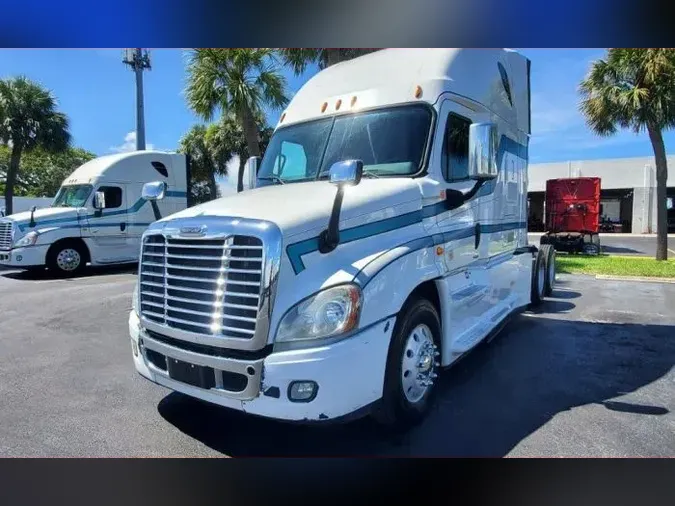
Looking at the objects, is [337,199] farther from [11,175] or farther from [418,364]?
[11,175]

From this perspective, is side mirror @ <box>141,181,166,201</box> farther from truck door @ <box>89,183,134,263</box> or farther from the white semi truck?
truck door @ <box>89,183,134,263</box>

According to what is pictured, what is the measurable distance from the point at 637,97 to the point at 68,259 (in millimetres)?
15872

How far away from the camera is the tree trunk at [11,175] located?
520 inches

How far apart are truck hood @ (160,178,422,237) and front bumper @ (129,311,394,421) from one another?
76cm

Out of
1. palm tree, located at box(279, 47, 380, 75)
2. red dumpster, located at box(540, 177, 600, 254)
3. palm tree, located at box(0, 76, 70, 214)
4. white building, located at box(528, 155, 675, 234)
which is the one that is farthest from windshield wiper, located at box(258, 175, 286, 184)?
white building, located at box(528, 155, 675, 234)

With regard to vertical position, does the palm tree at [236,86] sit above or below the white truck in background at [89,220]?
above

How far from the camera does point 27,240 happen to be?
11.2m

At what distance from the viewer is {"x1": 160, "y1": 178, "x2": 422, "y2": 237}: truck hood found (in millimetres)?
3027

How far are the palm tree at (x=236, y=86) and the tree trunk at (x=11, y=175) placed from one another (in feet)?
21.1

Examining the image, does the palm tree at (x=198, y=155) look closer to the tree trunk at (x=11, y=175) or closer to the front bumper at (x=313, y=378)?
the tree trunk at (x=11, y=175)

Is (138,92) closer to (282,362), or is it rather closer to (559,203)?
(282,362)

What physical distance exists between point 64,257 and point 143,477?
10.5 m

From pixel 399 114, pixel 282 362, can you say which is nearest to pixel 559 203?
pixel 399 114

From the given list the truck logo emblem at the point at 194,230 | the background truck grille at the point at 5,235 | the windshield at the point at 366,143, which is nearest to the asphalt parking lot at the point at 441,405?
the truck logo emblem at the point at 194,230
